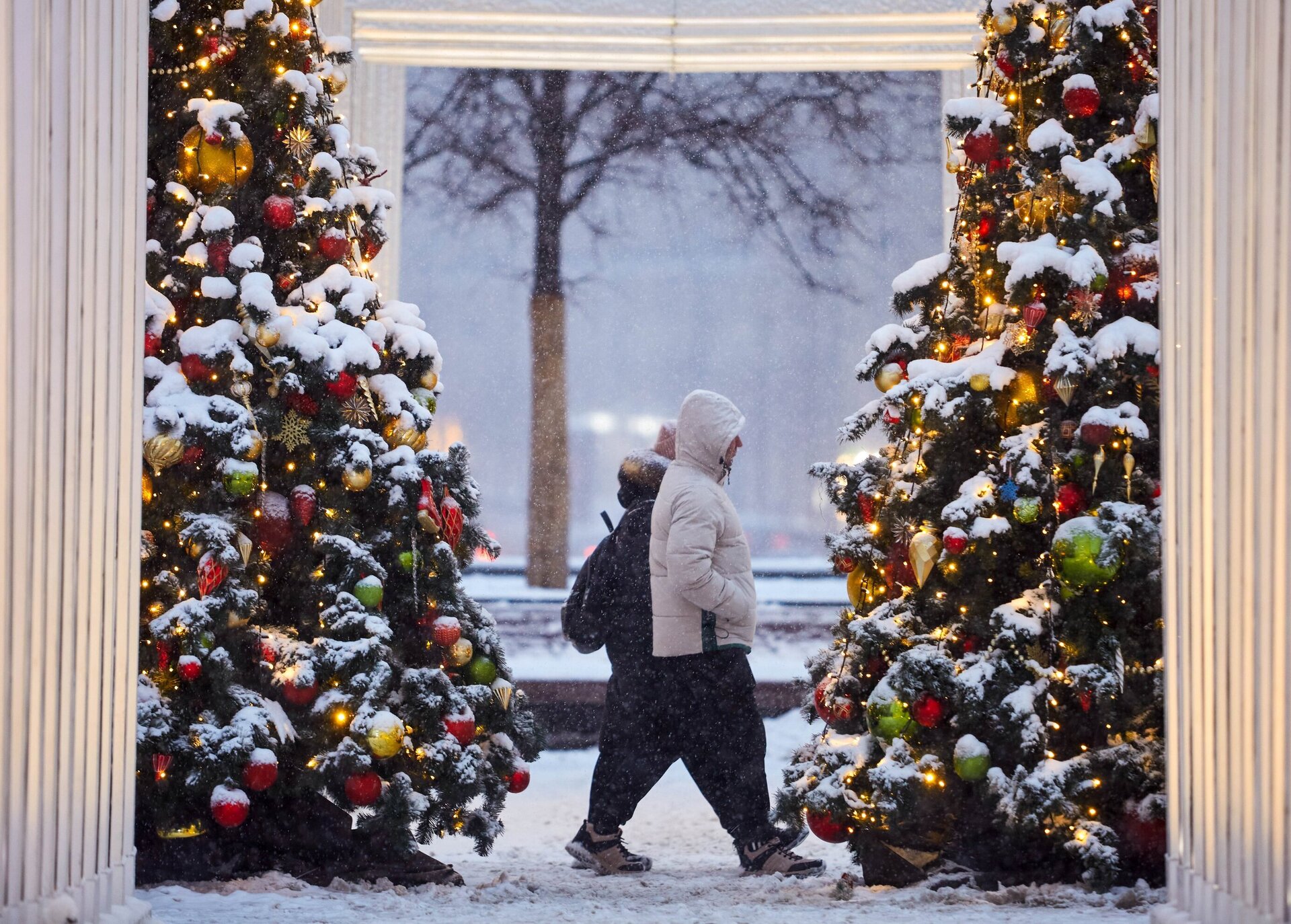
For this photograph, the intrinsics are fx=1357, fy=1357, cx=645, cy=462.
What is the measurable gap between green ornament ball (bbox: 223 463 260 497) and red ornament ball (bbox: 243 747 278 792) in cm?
81

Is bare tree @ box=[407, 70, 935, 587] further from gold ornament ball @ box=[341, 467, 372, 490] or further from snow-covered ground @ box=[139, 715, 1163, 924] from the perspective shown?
snow-covered ground @ box=[139, 715, 1163, 924]

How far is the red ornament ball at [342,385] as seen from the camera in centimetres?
443

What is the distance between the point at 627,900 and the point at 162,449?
6.70ft

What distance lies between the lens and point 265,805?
442cm

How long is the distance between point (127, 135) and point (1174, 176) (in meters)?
2.52

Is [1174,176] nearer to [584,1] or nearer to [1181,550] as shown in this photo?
[1181,550]

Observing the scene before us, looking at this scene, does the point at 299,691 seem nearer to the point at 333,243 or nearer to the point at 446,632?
the point at 446,632

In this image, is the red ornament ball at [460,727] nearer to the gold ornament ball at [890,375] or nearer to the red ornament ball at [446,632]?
the red ornament ball at [446,632]

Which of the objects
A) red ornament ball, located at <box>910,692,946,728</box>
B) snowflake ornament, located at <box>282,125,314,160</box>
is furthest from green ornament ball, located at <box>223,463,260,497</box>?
red ornament ball, located at <box>910,692,946,728</box>

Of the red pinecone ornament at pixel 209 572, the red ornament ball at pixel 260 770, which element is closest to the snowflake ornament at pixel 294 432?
the red pinecone ornament at pixel 209 572

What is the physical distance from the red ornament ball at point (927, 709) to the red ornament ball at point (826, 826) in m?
0.42

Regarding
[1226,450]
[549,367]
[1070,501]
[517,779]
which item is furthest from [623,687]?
[549,367]

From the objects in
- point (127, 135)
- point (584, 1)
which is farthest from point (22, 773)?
point (584, 1)

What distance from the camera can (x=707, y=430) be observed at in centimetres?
489
